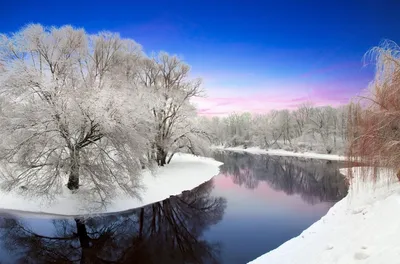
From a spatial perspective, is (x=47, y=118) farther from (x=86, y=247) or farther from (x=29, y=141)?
(x=86, y=247)

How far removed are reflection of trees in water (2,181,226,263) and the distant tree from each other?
6.15 metres

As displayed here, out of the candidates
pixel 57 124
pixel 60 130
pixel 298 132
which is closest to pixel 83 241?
pixel 60 130

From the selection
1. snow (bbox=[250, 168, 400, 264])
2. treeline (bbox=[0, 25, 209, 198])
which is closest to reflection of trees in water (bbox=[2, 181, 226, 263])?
treeline (bbox=[0, 25, 209, 198])

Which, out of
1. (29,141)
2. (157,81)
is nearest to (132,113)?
(29,141)

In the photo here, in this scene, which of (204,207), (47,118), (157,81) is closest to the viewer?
(47,118)

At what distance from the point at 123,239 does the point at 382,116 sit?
10.1 meters

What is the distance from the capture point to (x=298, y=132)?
70.8m

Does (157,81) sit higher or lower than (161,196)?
higher

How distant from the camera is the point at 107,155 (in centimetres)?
1315

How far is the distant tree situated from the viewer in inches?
321

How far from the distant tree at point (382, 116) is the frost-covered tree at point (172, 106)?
19.3 m

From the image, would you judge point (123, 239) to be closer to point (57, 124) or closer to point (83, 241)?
point (83, 241)

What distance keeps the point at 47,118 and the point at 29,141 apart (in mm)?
1237

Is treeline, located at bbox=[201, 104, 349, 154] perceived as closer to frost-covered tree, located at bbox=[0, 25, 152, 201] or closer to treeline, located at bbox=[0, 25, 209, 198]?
treeline, located at bbox=[0, 25, 209, 198]
